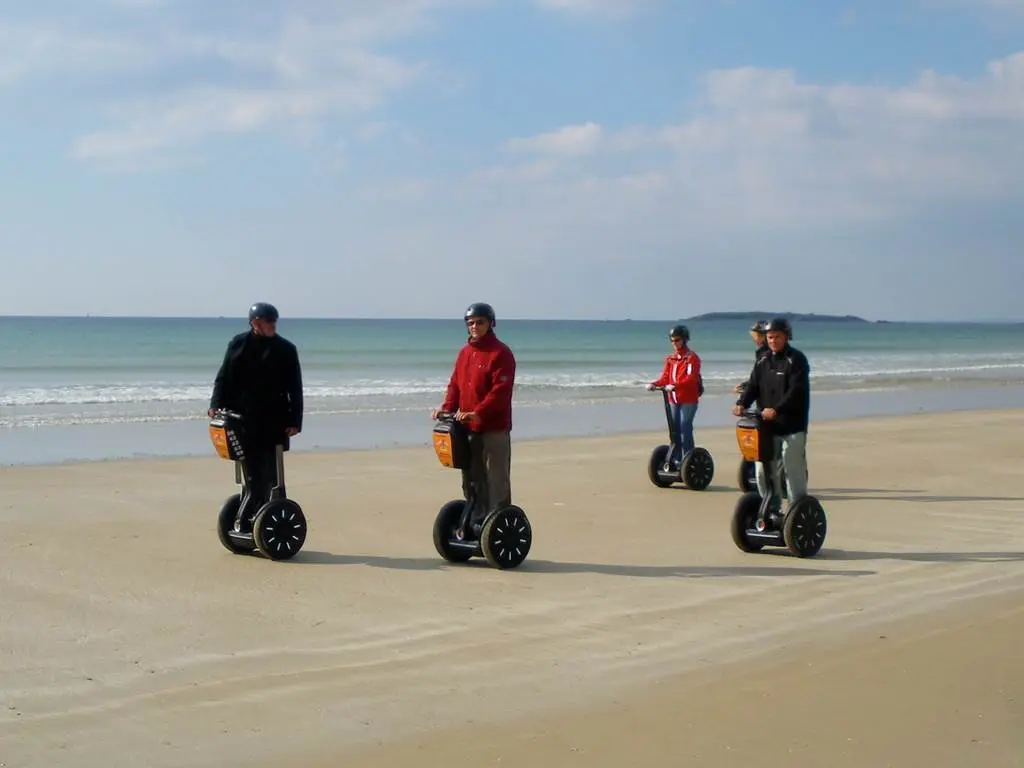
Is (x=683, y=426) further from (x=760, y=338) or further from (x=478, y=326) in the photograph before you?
(x=478, y=326)

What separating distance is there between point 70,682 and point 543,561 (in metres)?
3.95

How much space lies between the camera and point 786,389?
897 centimetres

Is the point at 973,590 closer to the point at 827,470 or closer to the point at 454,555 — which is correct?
the point at 454,555

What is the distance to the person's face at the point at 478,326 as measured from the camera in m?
8.41

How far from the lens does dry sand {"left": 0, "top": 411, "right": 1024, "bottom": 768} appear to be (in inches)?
205

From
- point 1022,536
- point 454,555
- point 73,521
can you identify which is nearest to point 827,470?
point 1022,536

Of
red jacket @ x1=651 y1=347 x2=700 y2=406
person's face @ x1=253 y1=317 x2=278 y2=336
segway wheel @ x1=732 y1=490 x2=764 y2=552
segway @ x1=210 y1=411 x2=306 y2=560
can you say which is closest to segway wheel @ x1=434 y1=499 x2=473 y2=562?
segway @ x1=210 y1=411 x2=306 y2=560

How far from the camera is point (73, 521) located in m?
10.8

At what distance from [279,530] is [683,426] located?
5689mm

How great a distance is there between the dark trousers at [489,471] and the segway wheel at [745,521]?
1.89 metres

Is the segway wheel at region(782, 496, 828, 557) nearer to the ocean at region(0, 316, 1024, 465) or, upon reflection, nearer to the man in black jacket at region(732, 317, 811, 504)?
the man in black jacket at region(732, 317, 811, 504)

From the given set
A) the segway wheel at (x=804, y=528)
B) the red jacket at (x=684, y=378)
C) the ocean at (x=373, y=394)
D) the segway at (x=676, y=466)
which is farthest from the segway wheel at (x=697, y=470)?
the segway wheel at (x=804, y=528)

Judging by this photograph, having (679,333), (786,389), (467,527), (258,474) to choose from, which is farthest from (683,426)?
(258,474)

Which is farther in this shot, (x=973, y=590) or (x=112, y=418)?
(x=112, y=418)
